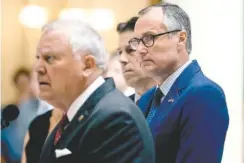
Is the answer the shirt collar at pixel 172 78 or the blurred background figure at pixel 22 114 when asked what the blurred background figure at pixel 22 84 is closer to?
the blurred background figure at pixel 22 114

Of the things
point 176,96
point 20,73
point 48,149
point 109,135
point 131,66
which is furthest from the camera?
point 20,73

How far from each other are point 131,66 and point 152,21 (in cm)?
31

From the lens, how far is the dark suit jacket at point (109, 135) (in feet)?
4.16

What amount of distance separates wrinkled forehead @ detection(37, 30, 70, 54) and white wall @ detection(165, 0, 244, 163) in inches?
28.6

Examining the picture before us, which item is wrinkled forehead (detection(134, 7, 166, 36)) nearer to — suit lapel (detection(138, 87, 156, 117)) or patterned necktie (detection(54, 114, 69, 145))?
suit lapel (detection(138, 87, 156, 117))

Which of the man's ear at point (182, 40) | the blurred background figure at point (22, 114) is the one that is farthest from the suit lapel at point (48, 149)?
the blurred background figure at point (22, 114)

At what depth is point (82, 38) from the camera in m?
1.42

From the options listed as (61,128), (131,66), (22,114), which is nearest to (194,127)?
(61,128)

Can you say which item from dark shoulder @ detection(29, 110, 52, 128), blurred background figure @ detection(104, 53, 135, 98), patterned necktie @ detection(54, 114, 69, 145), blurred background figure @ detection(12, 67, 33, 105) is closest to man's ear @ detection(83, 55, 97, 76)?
patterned necktie @ detection(54, 114, 69, 145)

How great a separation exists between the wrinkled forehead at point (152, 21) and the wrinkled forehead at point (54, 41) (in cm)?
31

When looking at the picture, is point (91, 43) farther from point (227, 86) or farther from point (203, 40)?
point (227, 86)

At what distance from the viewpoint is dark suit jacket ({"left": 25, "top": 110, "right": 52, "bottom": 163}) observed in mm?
1998

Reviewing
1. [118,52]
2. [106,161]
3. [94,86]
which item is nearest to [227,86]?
[118,52]

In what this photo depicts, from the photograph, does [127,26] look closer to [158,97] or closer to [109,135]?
[158,97]
